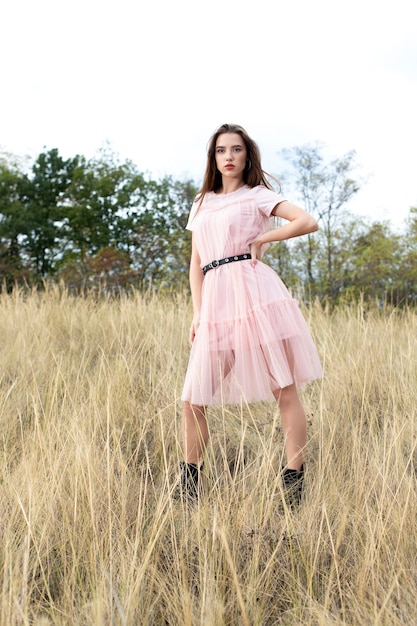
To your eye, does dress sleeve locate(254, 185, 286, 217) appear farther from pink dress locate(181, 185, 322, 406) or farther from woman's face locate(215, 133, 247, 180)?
woman's face locate(215, 133, 247, 180)

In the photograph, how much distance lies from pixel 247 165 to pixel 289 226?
0.47m

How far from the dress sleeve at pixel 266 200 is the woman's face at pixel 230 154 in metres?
0.16

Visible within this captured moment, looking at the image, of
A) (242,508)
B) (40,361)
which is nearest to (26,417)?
(40,361)

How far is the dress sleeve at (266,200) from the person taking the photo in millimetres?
2779

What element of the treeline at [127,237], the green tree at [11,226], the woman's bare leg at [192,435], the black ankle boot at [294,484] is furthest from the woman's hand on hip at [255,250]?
the green tree at [11,226]

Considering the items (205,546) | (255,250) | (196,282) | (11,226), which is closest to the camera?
(205,546)

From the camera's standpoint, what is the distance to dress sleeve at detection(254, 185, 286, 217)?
2.78m

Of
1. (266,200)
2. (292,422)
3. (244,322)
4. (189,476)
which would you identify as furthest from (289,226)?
(189,476)

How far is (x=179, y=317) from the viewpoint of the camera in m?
5.58

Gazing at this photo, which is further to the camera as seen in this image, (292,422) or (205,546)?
(292,422)

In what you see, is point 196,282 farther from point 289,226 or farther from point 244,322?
point 289,226

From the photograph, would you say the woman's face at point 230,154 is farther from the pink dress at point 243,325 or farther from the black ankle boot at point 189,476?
the black ankle boot at point 189,476

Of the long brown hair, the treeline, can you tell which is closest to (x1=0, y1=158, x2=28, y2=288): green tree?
the treeline

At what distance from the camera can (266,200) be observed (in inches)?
110
